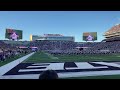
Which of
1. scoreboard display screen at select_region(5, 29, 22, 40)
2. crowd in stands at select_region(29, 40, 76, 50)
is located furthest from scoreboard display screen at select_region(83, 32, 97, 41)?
scoreboard display screen at select_region(5, 29, 22, 40)

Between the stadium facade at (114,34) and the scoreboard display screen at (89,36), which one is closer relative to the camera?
the scoreboard display screen at (89,36)

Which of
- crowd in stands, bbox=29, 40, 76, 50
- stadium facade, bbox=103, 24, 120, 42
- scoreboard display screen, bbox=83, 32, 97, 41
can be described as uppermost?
stadium facade, bbox=103, 24, 120, 42

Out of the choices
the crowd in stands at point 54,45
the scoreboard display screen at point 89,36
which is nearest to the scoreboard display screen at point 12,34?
the crowd in stands at point 54,45

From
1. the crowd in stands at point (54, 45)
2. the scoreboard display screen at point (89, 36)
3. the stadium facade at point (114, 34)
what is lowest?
the crowd in stands at point (54, 45)

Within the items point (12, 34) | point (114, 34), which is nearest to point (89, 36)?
point (12, 34)

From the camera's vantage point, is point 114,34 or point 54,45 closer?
point 54,45

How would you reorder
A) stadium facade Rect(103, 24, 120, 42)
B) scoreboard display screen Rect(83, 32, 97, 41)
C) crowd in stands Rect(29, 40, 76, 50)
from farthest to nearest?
stadium facade Rect(103, 24, 120, 42) → crowd in stands Rect(29, 40, 76, 50) → scoreboard display screen Rect(83, 32, 97, 41)

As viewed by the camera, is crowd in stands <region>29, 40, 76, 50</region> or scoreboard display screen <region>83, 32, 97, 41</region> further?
crowd in stands <region>29, 40, 76, 50</region>

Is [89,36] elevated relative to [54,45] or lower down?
elevated

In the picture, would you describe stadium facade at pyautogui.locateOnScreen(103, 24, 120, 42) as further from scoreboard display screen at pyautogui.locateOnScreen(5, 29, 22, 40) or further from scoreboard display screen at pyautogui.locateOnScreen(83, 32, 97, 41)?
scoreboard display screen at pyautogui.locateOnScreen(5, 29, 22, 40)

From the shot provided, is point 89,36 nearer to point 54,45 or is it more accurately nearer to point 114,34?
point 54,45

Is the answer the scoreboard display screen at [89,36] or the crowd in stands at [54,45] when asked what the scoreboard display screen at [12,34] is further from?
the scoreboard display screen at [89,36]
